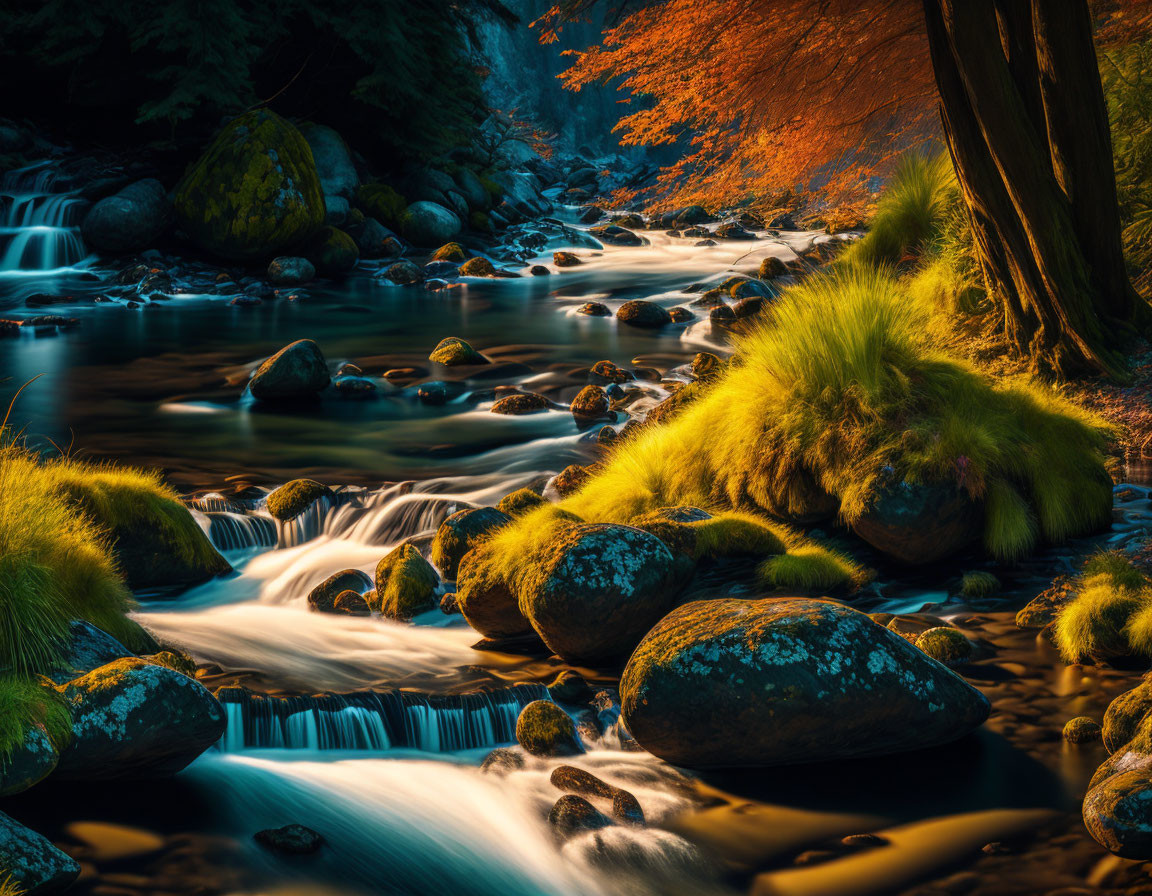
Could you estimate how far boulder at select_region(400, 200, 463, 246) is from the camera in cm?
2134

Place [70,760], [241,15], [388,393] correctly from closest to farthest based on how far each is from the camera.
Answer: [70,760], [388,393], [241,15]

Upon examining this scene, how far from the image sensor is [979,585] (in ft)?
17.7

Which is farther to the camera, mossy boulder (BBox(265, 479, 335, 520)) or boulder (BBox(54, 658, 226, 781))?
mossy boulder (BBox(265, 479, 335, 520))

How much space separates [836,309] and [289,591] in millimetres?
4008

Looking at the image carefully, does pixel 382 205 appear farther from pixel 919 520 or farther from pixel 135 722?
pixel 135 722

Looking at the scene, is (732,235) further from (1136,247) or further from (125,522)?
(125,522)

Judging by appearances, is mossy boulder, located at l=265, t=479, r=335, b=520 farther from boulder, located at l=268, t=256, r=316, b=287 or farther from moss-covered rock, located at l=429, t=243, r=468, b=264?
moss-covered rock, located at l=429, t=243, r=468, b=264

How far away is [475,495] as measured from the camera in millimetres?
8250

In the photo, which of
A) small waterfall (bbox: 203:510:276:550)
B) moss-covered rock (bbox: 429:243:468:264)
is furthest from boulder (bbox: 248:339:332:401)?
moss-covered rock (bbox: 429:243:468:264)

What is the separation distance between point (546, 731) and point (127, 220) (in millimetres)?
16674

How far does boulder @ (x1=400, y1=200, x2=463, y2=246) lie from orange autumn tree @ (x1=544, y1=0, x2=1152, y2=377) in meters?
13.2

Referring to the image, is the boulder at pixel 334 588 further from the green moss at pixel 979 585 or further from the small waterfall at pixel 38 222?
the small waterfall at pixel 38 222

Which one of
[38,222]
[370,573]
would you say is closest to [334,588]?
[370,573]

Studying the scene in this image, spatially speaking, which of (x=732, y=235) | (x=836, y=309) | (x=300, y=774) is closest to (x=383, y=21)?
(x=732, y=235)
